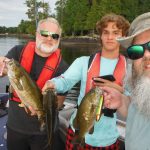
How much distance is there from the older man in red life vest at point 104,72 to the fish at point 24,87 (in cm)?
42

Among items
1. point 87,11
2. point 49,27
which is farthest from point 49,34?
point 87,11

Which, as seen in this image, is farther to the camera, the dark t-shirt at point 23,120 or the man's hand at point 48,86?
the dark t-shirt at point 23,120

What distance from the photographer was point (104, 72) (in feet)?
13.8

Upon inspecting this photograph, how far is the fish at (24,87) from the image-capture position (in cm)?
340

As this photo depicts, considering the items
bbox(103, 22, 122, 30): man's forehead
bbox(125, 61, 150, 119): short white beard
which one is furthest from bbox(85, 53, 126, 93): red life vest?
bbox(125, 61, 150, 119): short white beard

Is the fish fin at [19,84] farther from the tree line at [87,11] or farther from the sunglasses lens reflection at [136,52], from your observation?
the tree line at [87,11]

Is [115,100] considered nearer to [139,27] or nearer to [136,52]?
[136,52]

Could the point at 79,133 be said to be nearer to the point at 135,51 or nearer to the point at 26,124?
the point at 135,51

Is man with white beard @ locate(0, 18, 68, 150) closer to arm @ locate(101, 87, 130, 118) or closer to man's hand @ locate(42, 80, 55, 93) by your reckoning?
man's hand @ locate(42, 80, 55, 93)

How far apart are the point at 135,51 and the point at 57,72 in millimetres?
1810

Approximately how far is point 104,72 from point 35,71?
3.28ft

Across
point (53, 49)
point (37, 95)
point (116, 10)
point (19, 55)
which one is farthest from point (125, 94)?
point (116, 10)

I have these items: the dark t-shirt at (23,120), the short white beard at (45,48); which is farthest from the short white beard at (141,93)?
the dark t-shirt at (23,120)

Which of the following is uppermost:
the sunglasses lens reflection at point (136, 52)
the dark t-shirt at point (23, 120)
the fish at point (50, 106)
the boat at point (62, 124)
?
the sunglasses lens reflection at point (136, 52)
